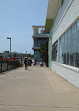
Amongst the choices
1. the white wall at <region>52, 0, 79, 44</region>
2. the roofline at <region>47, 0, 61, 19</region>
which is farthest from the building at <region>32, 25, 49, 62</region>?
the white wall at <region>52, 0, 79, 44</region>

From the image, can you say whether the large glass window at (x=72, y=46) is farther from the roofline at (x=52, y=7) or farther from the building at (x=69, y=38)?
the roofline at (x=52, y=7)

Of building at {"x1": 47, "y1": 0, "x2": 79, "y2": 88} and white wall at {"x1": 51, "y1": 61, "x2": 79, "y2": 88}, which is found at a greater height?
building at {"x1": 47, "y1": 0, "x2": 79, "y2": 88}

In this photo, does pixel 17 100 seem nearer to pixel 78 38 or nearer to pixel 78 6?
pixel 78 38

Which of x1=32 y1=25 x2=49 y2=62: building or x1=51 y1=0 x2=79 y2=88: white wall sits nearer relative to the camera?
x1=51 y1=0 x2=79 y2=88: white wall

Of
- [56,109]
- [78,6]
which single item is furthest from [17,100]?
[78,6]

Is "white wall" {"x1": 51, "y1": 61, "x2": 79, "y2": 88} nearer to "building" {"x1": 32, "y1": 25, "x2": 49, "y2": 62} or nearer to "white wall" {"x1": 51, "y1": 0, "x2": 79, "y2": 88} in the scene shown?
"white wall" {"x1": 51, "y1": 0, "x2": 79, "y2": 88}

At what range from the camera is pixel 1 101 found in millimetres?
5734

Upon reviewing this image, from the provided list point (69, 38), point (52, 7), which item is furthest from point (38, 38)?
point (69, 38)

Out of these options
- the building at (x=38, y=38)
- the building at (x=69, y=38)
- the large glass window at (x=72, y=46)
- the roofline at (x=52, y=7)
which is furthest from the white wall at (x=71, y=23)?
the building at (x=38, y=38)

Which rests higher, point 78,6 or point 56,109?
point 78,6

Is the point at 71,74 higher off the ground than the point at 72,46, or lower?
lower

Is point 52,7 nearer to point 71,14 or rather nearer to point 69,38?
point 69,38

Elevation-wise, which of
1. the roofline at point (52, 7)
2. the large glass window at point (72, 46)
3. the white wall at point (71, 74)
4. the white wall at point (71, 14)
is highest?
the roofline at point (52, 7)

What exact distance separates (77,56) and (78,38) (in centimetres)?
98
